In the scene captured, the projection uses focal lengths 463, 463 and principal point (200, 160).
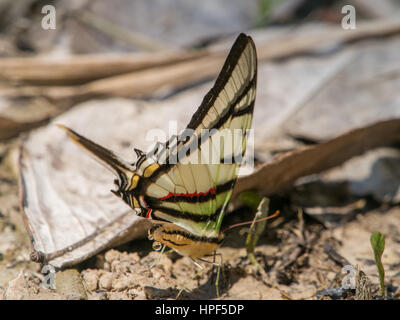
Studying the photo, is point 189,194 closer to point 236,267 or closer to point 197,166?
point 197,166

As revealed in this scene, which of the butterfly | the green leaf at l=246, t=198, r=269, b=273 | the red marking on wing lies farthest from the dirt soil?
the red marking on wing

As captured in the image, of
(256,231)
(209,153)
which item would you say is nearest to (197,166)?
(209,153)

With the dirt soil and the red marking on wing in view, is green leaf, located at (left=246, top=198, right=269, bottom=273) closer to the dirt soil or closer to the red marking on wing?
the dirt soil

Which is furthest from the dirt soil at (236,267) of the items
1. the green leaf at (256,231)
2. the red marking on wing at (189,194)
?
the red marking on wing at (189,194)
